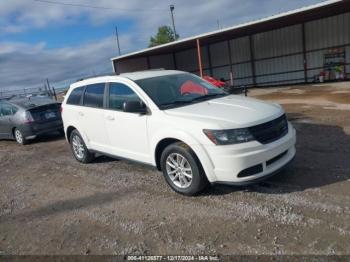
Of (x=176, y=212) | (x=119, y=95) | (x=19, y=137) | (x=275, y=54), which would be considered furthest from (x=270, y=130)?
(x=275, y=54)

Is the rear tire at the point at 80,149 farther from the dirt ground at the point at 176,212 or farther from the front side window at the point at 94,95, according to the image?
the front side window at the point at 94,95

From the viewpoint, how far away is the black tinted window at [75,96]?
274 inches

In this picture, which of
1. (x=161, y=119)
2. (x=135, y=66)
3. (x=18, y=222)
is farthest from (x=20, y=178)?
(x=135, y=66)

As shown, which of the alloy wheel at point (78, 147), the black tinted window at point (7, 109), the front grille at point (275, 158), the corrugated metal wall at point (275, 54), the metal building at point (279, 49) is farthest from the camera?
the corrugated metal wall at point (275, 54)

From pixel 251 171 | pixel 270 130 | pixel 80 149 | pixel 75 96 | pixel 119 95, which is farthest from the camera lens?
pixel 80 149

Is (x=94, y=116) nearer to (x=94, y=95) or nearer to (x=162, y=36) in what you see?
(x=94, y=95)

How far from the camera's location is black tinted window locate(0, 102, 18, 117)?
11.0m

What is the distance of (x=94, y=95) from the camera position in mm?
6414

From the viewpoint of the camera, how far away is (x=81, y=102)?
6840 mm

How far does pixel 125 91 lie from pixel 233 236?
305 cm

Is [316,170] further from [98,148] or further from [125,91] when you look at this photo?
[98,148]

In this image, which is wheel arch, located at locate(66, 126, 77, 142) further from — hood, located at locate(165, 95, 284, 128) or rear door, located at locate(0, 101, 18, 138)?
rear door, located at locate(0, 101, 18, 138)

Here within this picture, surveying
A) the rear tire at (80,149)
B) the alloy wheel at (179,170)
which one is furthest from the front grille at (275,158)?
the rear tire at (80,149)

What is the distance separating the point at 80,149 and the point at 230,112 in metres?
3.88
